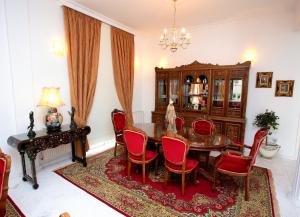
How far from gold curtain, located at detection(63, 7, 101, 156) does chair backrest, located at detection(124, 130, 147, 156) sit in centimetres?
134

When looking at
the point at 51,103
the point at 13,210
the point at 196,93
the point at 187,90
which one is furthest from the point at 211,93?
the point at 13,210

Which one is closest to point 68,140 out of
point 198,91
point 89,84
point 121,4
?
point 89,84

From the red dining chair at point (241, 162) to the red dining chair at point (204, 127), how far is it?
88 cm

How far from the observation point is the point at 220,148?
2482 mm

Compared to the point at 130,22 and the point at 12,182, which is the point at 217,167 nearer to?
the point at 12,182

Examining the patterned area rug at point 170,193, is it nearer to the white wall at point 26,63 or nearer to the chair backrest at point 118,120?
the chair backrest at point 118,120

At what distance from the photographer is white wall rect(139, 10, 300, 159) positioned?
3.55 metres

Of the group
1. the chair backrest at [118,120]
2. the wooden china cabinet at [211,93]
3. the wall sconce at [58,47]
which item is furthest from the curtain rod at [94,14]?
the chair backrest at [118,120]

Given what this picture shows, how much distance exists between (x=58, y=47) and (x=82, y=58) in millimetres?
500

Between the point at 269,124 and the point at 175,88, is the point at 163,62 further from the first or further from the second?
the point at 269,124

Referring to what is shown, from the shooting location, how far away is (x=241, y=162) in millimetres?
2465

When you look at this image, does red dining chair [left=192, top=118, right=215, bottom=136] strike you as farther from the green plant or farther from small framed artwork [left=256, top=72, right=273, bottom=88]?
small framed artwork [left=256, top=72, right=273, bottom=88]

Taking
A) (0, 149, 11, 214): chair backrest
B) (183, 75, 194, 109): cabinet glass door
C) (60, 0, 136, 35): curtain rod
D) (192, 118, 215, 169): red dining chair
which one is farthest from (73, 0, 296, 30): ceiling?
(0, 149, 11, 214): chair backrest

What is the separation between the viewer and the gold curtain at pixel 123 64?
174 inches
